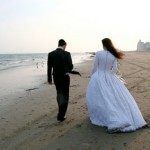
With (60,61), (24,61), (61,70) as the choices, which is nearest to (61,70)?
(61,70)

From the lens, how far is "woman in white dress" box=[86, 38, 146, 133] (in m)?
6.26

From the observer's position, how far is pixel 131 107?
21.3ft

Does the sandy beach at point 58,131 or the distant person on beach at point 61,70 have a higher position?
the distant person on beach at point 61,70

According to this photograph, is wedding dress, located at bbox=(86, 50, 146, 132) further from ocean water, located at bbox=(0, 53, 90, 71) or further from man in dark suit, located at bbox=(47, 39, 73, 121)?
ocean water, located at bbox=(0, 53, 90, 71)

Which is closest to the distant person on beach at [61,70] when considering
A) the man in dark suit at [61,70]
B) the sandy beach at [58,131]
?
the man in dark suit at [61,70]

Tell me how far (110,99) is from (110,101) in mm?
49

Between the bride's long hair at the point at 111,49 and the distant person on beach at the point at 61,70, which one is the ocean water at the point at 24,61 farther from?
the bride's long hair at the point at 111,49

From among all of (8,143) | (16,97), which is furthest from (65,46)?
(16,97)

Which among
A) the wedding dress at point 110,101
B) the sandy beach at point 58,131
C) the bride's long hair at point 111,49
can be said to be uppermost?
the bride's long hair at point 111,49

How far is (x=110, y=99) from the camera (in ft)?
21.4

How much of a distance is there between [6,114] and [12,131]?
194 centimetres

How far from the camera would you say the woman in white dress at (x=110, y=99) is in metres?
6.26

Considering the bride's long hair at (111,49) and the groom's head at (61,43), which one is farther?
the groom's head at (61,43)

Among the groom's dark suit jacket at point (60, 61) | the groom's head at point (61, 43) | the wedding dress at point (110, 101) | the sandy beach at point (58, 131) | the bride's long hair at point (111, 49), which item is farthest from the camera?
the groom's head at point (61, 43)
